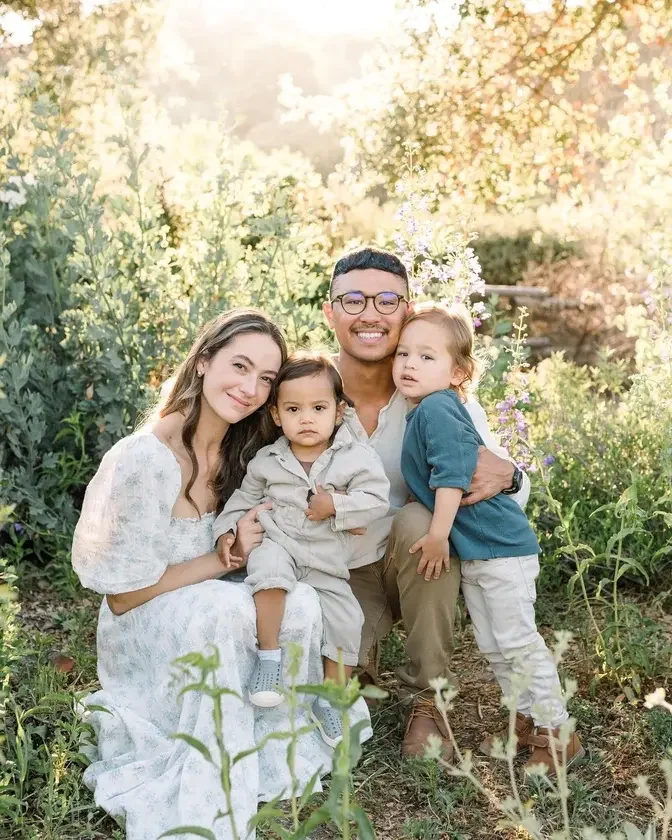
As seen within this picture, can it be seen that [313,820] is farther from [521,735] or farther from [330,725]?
[521,735]

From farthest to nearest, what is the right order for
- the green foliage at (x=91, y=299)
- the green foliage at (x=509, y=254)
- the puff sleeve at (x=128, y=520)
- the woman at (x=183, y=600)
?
the green foliage at (x=509, y=254) < the green foliage at (x=91, y=299) < the puff sleeve at (x=128, y=520) < the woman at (x=183, y=600)

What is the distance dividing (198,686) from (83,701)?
4.86 feet

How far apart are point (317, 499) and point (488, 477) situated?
1.71 ft

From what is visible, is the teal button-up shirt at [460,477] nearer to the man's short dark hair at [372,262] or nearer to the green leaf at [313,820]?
the man's short dark hair at [372,262]

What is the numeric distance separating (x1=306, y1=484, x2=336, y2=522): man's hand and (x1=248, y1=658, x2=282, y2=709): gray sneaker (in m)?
0.43

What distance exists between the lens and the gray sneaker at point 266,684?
2.57 metres

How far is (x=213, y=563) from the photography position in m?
2.80

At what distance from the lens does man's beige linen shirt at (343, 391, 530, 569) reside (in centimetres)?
303

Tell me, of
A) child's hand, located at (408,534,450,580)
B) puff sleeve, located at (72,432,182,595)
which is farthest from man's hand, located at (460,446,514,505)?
puff sleeve, located at (72,432,182,595)

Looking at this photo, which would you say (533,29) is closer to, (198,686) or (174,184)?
(174,184)

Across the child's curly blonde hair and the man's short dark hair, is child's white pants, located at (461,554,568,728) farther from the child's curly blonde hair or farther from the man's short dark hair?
the man's short dark hair

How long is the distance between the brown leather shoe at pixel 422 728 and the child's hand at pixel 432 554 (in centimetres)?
42

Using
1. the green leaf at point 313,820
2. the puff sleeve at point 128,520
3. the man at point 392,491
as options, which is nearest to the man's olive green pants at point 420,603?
the man at point 392,491

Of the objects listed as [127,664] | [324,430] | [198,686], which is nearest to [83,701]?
[127,664]
